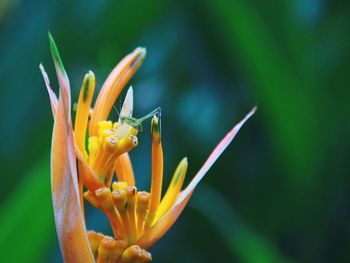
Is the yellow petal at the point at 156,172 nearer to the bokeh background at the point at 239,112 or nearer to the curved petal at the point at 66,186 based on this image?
the curved petal at the point at 66,186


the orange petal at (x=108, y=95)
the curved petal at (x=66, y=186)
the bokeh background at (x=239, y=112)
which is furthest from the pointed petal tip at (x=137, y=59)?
the bokeh background at (x=239, y=112)

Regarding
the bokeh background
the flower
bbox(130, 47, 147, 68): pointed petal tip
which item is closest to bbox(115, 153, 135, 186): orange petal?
the flower

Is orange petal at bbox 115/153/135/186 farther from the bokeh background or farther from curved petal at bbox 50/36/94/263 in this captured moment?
the bokeh background

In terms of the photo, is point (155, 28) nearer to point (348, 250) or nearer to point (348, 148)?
point (348, 148)

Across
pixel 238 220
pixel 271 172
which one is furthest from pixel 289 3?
Answer: pixel 238 220

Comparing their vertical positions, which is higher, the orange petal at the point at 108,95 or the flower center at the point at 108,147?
the orange petal at the point at 108,95

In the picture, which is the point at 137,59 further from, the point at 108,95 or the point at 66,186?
the point at 66,186
